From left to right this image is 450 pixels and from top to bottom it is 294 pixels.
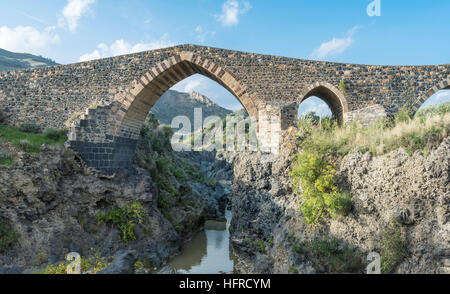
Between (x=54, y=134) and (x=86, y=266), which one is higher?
(x=54, y=134)

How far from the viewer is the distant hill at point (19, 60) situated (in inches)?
1524

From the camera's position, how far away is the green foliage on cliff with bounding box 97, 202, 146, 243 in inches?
305

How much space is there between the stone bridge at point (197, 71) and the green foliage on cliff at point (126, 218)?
144 centimetres

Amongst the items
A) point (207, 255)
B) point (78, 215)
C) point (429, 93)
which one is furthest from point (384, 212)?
point (78, 215)

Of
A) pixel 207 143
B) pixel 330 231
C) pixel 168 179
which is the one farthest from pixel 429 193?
pixel 207 143

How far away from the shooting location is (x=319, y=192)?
18.2 feet

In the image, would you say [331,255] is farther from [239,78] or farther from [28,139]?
[28,139]

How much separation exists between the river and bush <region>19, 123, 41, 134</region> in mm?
6747

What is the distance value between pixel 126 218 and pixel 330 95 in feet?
26.9

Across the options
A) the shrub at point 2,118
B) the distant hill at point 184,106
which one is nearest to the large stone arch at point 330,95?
the shrub at point 2,118

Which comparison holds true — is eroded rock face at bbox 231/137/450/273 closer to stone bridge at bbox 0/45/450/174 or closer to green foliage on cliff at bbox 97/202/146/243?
stone bridge at bbox 0/45/450/174

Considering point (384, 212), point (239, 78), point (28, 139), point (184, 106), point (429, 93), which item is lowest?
point (384, 212)

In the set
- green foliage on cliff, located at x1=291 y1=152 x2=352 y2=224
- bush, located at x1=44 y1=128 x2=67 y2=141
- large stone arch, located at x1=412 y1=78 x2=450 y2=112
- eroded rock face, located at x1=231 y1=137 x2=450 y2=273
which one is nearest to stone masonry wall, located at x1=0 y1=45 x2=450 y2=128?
large stone arch, located at x1=412 y1=78 x2=450 y2=112

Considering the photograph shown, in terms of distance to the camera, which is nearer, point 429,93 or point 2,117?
point 429,93
